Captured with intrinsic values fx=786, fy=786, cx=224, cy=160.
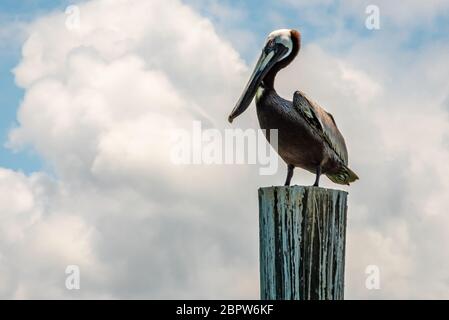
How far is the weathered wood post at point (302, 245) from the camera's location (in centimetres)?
Answer: 623

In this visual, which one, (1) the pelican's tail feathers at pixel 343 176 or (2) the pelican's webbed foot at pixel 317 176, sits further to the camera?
(1) the pelican's tail feathers at pixel 343 176

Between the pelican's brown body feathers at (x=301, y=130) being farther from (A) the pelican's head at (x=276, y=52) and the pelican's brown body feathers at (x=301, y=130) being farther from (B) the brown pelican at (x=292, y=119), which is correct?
(A) the pelican's head at (x=276, y=52)

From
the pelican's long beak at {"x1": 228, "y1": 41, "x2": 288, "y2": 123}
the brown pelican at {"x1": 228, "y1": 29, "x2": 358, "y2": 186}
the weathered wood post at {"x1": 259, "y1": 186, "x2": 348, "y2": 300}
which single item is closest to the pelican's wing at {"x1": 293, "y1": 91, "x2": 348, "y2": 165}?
the brown pelican at {"x1": 228, "y1": 29, "x2": 358, "y2": 186}

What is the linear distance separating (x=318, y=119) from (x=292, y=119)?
305 millimetres

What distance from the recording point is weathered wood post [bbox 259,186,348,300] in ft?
20.5

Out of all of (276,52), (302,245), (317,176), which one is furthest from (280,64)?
(302,245)

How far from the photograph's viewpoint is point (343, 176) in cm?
830

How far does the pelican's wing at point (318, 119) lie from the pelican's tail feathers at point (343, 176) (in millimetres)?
125

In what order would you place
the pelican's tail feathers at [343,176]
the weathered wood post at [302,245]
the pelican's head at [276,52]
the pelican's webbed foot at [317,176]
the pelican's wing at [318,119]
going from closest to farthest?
the weathered wood post at [302,245]
the pelican's webbed foot at [317,176]
the pelican's wing at [318,119]
the pelican's head at [276,52]
the pelican's tail feathers at [343,176]

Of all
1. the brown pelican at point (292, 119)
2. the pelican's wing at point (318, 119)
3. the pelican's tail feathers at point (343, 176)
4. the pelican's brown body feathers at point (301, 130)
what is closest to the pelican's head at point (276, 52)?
the brown pelican at point (292, 119)

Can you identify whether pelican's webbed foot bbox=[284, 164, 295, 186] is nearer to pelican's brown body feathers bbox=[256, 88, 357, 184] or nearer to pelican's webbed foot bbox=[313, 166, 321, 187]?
pelican's brown body feathers bbox=[256, 88, 357, 184]

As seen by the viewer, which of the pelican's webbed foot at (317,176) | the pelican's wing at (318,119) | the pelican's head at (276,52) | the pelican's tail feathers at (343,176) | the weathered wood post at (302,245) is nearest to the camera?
the weathered wood post at (302,245)

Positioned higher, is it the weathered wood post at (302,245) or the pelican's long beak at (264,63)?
the pelican's long beak at (264,63)
